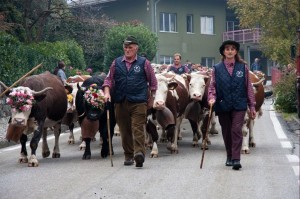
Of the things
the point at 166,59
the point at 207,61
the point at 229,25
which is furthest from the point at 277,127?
the point at 229,25

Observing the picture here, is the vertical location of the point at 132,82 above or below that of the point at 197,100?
above

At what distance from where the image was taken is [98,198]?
Answer: 403 inches

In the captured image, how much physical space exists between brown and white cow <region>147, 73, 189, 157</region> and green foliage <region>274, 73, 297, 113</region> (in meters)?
10.1

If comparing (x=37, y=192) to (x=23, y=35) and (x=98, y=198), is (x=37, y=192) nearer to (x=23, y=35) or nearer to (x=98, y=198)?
(x=98, y=198)

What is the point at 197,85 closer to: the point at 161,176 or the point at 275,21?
the point at 161,176

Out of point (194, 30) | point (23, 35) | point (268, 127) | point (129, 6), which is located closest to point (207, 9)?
point (194, 30)

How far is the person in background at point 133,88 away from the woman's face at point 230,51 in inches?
49.9

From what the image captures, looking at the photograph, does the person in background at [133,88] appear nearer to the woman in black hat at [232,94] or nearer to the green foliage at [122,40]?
the woman in black hat at [232,94]

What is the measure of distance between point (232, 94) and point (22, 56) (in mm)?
15331

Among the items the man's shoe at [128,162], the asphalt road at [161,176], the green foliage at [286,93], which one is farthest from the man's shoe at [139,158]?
the green foliage at [286,93]

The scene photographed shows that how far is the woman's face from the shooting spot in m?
12.8

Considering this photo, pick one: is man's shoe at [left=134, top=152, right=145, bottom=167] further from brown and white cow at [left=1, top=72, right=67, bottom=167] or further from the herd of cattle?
brown and white cow at [left=1, top=72, right=67, bottom=167]

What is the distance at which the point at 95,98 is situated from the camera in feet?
48.2

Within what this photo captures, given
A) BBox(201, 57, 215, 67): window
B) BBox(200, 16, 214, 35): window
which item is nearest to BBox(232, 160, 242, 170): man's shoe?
BBox(201, 57, 215, 67): window
